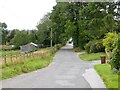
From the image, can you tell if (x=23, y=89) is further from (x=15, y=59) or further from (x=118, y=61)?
(x=15, y=59)

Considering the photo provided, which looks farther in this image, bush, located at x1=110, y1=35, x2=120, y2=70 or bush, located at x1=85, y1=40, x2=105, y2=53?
bush, located at x1=85, y1=40, x2=105, y2=53

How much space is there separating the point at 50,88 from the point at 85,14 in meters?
36.3

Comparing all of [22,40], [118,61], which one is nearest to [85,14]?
[22,40]

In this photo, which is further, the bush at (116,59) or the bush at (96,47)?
the bush at (96,47)

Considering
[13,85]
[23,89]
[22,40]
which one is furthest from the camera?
[22,40]

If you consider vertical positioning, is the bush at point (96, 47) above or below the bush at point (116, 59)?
below

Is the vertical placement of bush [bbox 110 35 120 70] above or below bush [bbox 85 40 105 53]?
above

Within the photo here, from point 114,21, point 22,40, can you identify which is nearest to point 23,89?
point 22,40

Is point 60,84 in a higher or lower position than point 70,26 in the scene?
lower

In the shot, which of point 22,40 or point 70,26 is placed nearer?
point 22,40

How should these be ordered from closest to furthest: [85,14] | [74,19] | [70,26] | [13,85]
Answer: [13,85], [85,14], [70,26], [74,19]

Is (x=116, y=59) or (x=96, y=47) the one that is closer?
(x=116, y=59)

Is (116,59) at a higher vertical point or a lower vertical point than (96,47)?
higher

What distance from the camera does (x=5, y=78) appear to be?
16.9 meters
